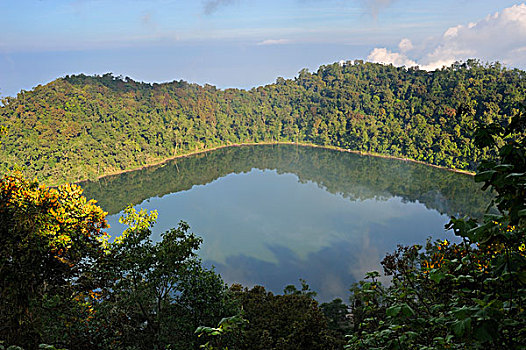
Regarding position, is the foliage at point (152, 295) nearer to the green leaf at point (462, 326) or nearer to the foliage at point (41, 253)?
the foliage at point (41, 253)

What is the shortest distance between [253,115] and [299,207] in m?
45.8

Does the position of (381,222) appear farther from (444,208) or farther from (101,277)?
(101,277)

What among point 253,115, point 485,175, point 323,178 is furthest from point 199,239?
point 253,115

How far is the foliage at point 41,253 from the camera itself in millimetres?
5539

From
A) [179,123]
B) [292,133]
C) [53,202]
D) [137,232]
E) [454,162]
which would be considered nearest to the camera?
[137,232]

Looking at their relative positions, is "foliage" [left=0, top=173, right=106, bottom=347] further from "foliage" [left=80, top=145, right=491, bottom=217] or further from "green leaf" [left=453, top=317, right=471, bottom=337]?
"foliage" [left=80, top=145, right=491, bottom=217]

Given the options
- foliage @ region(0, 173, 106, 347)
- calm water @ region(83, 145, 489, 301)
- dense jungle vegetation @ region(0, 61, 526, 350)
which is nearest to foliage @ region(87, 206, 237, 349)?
dense jungle vegetation @ region(0, 61, 526, 350)

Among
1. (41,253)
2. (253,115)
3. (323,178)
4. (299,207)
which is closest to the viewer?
(41,253)

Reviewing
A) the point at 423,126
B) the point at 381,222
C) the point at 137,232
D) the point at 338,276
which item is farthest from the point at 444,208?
the point at 137,232

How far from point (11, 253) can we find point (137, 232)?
2.31 m

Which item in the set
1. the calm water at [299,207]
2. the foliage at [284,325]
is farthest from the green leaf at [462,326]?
the calm water at [299,207]

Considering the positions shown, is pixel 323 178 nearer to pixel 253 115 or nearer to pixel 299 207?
pixel 299 207

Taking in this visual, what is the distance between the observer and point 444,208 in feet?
107

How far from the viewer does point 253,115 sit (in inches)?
3093
